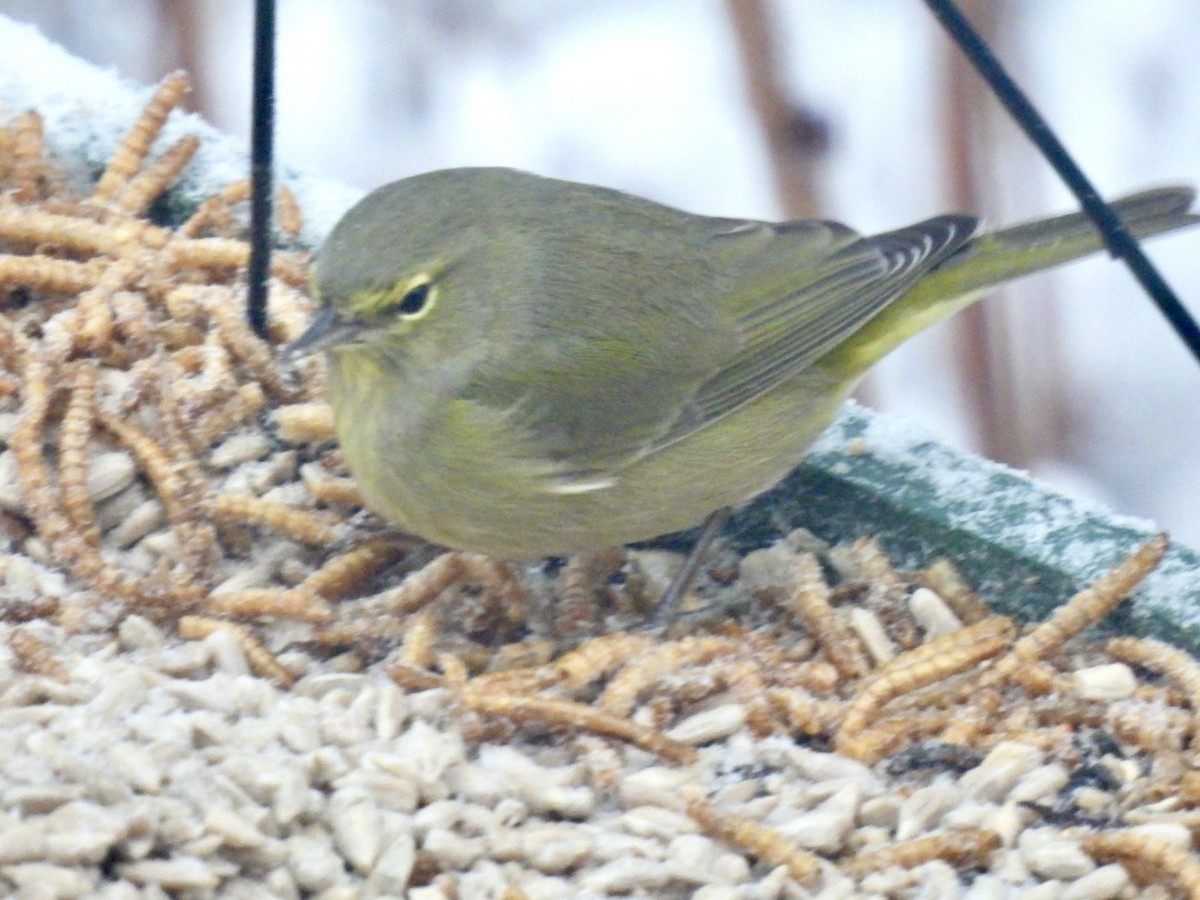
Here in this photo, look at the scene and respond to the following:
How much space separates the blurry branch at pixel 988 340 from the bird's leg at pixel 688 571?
0.97 m

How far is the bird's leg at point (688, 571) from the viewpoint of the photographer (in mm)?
3006

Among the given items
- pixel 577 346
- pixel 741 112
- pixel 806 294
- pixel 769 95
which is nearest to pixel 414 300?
pixel 577 346

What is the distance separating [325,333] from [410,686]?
0.53m

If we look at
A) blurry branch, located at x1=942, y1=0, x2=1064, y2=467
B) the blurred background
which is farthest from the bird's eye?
the blurred background

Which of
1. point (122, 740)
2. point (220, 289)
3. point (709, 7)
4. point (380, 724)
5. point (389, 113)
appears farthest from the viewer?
point (709, 7)

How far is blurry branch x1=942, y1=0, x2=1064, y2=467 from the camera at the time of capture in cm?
377

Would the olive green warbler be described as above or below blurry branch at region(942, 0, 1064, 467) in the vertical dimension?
below

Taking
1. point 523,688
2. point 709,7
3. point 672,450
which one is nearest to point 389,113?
point 709,7

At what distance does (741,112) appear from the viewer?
495cm

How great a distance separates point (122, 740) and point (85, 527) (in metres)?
0.62

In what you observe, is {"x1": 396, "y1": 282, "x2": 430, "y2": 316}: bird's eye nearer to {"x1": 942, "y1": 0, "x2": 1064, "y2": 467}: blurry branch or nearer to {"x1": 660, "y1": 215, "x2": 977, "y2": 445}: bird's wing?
{"x1": 660, "y1": 215, "x2": 977, "y2": 445}: bird's wing

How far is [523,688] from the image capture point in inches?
107

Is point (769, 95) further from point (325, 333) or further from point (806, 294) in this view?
point (325, 333)

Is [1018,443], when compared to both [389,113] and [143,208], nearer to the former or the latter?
[143,208]
